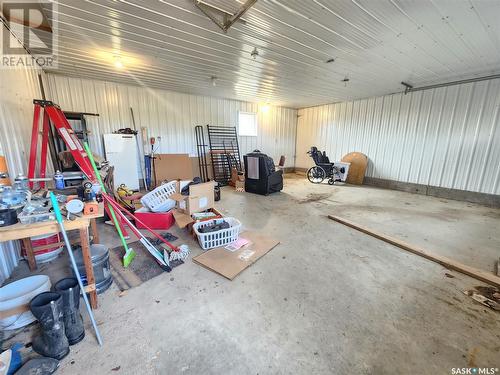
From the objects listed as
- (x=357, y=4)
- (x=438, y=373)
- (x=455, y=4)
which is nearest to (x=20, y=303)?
(x=438, y=373)

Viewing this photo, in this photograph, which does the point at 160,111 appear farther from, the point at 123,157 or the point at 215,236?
the point at 215,236

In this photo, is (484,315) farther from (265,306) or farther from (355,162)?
(355,162)

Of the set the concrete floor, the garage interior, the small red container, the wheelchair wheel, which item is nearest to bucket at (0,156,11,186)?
the garage interior

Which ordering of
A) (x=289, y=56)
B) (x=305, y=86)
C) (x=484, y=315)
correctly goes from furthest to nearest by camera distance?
(x=305, y=86), (x=289, y=56), (x=484, y=315)

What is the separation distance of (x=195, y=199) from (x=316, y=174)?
4.76 m

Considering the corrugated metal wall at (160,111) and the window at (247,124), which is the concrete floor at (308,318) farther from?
the window at (247,124)

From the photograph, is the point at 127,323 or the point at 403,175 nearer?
the point at 127,323

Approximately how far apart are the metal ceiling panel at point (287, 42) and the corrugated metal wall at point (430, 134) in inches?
24.1

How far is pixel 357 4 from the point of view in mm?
2012

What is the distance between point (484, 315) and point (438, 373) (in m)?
0.83

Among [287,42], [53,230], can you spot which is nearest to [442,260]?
[287,42]

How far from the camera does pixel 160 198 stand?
10.2 feet

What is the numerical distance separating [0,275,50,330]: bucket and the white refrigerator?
3471 millimetres

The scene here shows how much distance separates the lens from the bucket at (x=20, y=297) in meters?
1.30
